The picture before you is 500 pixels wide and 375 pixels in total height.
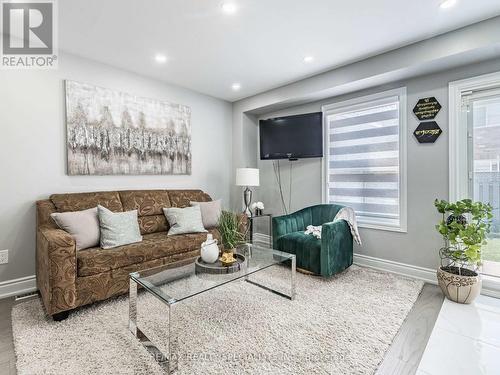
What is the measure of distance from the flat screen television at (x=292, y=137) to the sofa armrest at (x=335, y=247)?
119 cm

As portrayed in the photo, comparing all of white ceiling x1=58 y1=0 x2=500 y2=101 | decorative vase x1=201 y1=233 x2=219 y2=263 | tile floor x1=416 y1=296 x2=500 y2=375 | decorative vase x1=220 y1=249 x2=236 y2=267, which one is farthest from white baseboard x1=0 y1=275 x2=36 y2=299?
tile floor x1=416 y1=296 x2=500 y2=375

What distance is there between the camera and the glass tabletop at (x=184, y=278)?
1.65 metres

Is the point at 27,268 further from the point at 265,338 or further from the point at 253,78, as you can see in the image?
the point at 253,78

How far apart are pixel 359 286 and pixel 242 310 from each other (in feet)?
4.28

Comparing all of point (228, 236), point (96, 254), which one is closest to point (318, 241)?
point (228, 236)

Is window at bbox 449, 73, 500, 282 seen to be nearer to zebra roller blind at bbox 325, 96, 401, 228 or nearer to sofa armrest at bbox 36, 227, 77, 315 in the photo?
zebra roller blind at bbox 325, 96, 401, 228

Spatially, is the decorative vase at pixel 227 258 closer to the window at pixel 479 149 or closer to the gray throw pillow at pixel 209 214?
the gray throw pillow at pixel 209 214

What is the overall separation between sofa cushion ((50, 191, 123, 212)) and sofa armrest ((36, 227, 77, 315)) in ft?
2.04

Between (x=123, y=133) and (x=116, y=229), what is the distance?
4.37 ft

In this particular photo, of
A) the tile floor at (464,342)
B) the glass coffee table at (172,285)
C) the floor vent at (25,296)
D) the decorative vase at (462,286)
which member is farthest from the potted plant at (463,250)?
the floor vent at (25,296)

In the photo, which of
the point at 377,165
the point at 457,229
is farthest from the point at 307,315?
the point at 377,165

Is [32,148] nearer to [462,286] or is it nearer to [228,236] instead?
[228,236]

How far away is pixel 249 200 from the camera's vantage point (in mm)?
4219

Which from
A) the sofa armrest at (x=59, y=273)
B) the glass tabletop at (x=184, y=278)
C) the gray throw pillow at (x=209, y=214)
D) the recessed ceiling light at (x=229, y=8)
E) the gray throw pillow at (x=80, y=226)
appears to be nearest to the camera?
the glass tabletop at (x=184, y=278)
